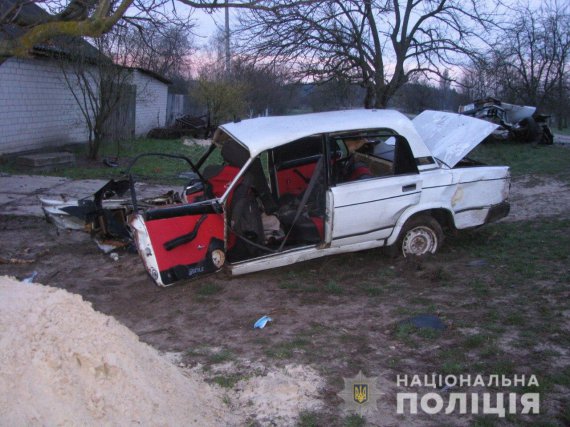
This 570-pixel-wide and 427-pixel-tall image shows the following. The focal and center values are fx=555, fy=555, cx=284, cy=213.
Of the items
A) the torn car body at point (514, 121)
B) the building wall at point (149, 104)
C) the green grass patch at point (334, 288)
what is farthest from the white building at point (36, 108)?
the torn car body at point (514, 121)

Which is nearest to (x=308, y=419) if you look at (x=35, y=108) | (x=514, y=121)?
(x=35, y=108)

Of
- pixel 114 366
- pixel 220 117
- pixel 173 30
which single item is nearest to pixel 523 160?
pixel 173 30

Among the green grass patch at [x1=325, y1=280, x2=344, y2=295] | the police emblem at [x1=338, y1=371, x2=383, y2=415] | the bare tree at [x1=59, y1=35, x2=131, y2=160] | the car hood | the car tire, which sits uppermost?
the bare tree at [x1=59, y1=35, x2=131, y2=160]

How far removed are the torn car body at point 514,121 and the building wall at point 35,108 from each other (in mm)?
14668

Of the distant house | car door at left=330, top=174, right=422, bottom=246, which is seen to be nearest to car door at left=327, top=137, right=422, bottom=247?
car door at left=330, top=174, right=422, bottom=246

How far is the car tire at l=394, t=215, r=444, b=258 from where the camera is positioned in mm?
6355

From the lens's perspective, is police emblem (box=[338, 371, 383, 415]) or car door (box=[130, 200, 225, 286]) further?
car door (box=[130, 200, 225, 286])

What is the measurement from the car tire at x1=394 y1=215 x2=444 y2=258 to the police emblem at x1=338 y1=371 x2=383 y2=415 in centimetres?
280

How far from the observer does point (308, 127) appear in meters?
5.94

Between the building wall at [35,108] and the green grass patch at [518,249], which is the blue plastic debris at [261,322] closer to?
the green grass patch at [518,249]

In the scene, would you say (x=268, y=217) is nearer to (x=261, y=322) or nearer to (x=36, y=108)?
(x=261, y=322)

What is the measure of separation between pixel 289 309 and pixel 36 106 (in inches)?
527

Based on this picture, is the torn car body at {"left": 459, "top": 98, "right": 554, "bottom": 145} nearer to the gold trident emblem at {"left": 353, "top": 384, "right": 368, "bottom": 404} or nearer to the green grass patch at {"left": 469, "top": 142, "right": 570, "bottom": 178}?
the green grass patch at {"left": 469, "top": 142, "right": 570, "bottom": 178}

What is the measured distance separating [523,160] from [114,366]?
15822 millimetres
